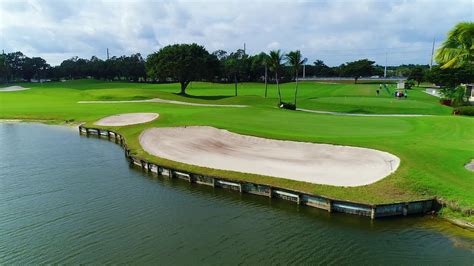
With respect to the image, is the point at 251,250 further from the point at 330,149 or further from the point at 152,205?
the point at 330,149

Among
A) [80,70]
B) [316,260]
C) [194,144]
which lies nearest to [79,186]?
[194,144]

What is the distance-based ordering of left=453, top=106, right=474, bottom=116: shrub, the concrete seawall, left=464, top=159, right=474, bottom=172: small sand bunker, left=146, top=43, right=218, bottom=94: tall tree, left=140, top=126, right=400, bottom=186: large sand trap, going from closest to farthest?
the concrete seawall < left=464, top=159, right=474, bottom=172: small sand bunker < left=140, top=126, right=400, bottom=186: large sand trap < left=453, top=106, right=474, bottom=116: shrub < left=146, top=43, right=218, bottom=94: tall tree

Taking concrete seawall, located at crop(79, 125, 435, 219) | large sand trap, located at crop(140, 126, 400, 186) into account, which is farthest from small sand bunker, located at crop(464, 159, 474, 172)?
concrete seawall, located at crop(79, 125, 435, 219)

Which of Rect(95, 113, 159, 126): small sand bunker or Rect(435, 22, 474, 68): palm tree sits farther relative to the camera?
Rect(95, 113, 159, 126): small sand bunker

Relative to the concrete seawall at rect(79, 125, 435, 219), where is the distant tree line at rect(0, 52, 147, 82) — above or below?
above

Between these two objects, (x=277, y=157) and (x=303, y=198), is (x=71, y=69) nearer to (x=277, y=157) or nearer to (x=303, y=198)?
(x=277, y=157)

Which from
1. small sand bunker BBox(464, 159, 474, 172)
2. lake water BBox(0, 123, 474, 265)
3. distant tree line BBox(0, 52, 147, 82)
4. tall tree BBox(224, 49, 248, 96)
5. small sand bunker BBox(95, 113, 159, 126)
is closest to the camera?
lake water BBox(0, 123, 474, 265)

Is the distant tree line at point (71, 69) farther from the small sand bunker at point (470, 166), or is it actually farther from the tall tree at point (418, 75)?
the small sand bunker at point (470, 166)

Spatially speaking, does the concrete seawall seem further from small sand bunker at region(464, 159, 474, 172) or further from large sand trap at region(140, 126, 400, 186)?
small sand bunker at region(464, 159, 474, 172)
